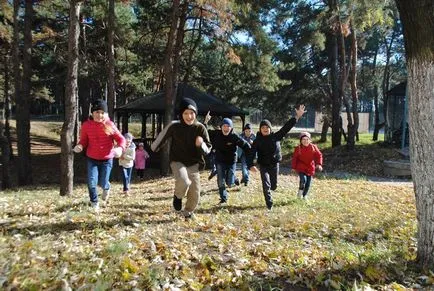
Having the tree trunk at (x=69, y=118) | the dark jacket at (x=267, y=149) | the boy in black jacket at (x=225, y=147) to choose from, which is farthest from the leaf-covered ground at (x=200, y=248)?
the tree trunk at (x=69, y=118)

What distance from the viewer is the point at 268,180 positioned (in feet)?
28.3

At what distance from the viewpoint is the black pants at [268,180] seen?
28.2 ft

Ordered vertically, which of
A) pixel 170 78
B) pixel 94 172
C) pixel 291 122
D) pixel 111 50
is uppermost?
pixel 111 50

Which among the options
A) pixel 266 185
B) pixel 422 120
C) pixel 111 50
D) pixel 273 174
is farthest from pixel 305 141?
pixel 111 50

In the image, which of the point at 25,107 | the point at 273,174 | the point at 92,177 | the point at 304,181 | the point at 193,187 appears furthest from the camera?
the point at 25,107

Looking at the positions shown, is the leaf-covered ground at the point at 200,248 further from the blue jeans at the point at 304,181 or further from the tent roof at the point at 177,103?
the tent roof at the point at 177,103

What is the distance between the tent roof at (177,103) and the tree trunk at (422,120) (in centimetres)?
1779

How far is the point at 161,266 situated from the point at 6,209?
3926 millimetres

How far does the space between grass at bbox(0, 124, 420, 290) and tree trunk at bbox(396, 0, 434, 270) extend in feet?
1.57

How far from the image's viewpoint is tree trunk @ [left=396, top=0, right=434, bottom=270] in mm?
4887

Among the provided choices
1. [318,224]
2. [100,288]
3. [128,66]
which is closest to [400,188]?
[318,224]

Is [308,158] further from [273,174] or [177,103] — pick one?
[177,103]

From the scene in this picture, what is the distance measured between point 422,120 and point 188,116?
324 centimetres

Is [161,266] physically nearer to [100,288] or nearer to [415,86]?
[100,288]
